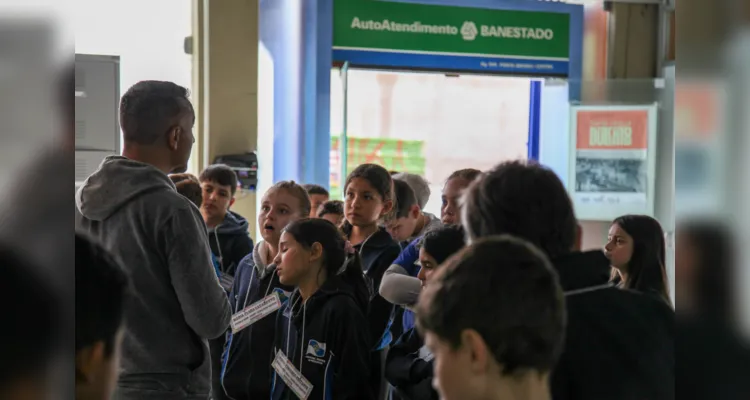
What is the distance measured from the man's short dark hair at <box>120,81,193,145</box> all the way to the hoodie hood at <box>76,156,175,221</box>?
0.05 meters

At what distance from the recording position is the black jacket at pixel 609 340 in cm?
112

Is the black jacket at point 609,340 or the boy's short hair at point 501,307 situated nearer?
the boy's short hair at point 501,307

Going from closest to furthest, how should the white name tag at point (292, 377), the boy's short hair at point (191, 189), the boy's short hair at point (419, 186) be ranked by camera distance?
the white name tag at point (292, 377) → the boy's short hair at point (191, 189) → the boy's short hair at point (419, 186)

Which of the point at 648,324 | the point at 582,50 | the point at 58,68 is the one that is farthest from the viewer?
the point at 582,50

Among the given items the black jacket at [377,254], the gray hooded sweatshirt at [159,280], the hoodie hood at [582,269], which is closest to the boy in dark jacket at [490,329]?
the hoodie hood at [582,269]

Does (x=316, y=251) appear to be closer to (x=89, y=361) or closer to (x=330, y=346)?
(x=330, y=346)

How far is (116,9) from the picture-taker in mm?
1072

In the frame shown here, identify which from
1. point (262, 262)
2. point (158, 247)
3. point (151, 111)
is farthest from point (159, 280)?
point (262, 262)

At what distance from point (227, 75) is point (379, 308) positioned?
4.79 ft

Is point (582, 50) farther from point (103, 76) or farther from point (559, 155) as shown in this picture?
point (103, 76)

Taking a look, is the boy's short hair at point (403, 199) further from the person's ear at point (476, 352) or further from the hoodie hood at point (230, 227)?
the person's ear at point (476, 352)

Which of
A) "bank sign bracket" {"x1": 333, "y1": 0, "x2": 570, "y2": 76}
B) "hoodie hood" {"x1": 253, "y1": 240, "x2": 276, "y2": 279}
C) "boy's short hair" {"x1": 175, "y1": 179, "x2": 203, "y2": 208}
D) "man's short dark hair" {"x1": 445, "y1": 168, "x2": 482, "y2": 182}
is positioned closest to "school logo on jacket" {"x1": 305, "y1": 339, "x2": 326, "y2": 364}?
"hoodie hood" {"x1": 253, "y1": 240, "x2": 276, "y2": 279}

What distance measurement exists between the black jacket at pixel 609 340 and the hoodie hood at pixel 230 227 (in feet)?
5.94

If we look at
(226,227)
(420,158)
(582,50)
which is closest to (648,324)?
(420,158)
